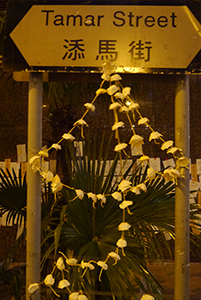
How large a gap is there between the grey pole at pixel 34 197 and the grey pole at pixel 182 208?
63 cm

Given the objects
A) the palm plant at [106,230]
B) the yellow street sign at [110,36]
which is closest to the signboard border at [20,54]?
the yellow street sign at [110,36]

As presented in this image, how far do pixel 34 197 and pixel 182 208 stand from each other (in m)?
0.67

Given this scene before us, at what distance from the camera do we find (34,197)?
174 centimetres

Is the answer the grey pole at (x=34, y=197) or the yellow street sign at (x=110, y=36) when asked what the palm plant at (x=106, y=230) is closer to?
the grey pole at (x=34, y=197)

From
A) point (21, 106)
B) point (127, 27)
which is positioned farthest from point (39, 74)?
point (21, 106)

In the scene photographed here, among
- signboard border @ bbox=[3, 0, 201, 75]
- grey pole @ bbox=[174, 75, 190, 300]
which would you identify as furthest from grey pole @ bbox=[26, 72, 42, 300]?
grey pole @ bbox=[174, 75, 190, 300]

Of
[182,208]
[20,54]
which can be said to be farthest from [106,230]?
[20,54]

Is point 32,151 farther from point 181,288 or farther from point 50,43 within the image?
point 181,288

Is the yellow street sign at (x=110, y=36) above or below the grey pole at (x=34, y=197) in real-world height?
above

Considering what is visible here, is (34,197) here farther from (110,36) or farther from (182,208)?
(110,36)

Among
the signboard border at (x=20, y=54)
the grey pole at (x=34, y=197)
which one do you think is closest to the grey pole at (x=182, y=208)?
the signboard border at (x=20, y=54)

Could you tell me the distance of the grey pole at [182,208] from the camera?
5.58 ft

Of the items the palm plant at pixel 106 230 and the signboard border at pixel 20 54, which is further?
the palm plant at pixel 106 230

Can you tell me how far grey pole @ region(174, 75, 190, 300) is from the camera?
1.70 m
